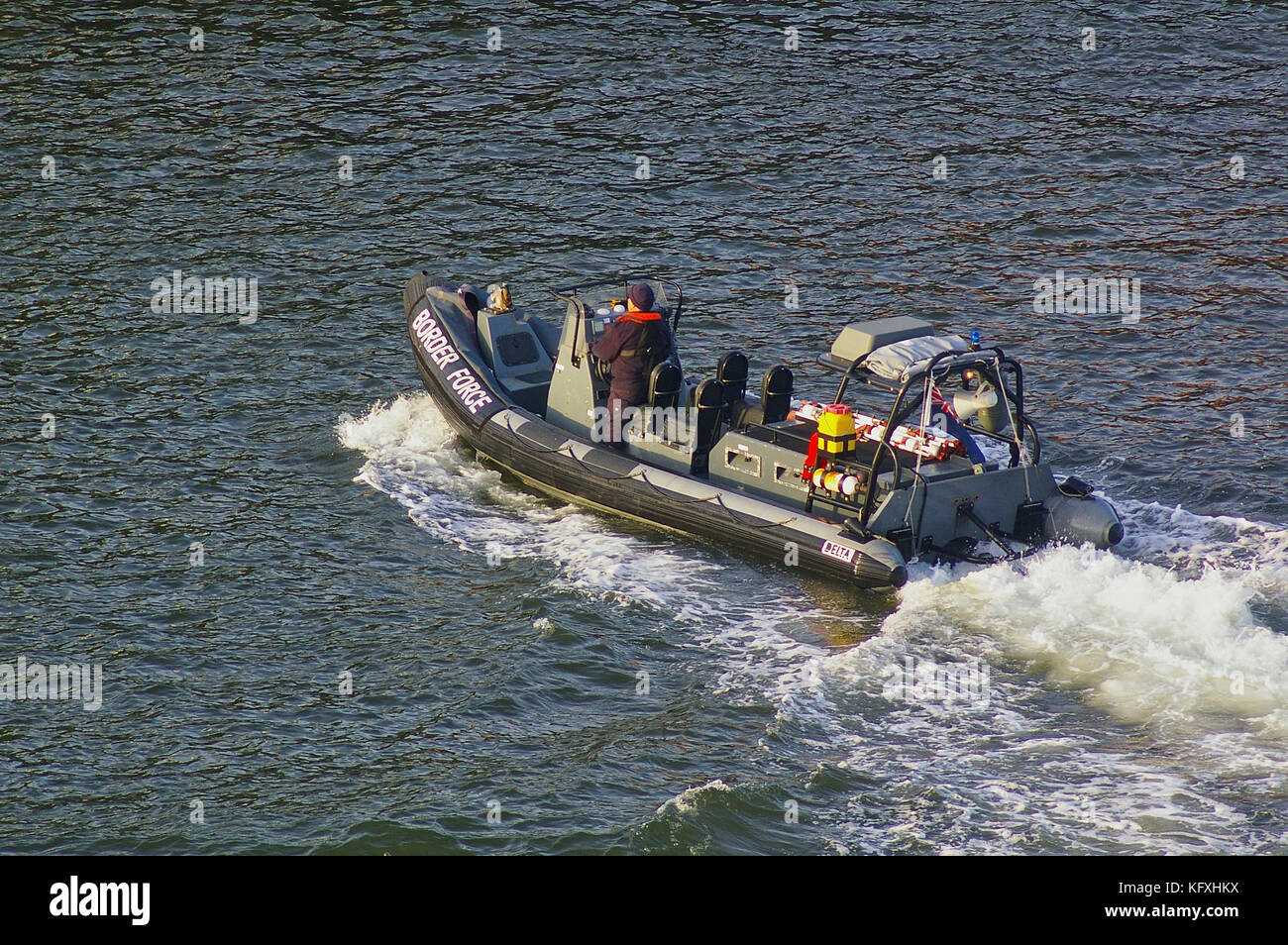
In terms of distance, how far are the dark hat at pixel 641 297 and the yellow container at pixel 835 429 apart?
221 centimetres

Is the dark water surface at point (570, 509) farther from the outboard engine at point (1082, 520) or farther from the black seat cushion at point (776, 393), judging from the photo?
the black seat cushion at point (776, 393)

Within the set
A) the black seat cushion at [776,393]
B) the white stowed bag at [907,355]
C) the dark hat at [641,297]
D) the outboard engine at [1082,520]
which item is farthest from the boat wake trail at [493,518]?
the outboard engine at [1082,520]

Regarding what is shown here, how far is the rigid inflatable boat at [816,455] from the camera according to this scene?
511 inches

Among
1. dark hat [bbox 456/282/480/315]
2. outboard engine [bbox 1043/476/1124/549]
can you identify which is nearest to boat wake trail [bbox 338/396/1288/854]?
outboard engine [bbox 1043/476/1124/549]

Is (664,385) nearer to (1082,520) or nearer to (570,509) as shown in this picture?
(570,509)

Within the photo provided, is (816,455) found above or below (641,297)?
below

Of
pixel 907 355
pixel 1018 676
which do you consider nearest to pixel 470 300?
pixel 907 355

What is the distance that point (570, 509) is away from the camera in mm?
14711

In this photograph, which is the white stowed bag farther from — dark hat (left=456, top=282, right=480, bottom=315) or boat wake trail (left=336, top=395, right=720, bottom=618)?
dark hat (left=456, top=282, right=480, bottom=315)

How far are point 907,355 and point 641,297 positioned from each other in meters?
2.80

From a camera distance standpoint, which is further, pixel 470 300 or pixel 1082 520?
pixel 470 300

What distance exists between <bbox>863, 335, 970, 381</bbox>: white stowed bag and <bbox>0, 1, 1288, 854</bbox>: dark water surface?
192cm

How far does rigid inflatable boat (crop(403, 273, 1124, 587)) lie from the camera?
1298 cm
